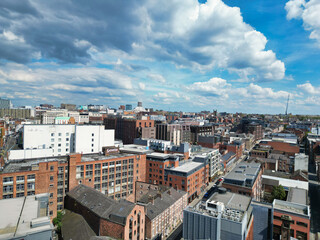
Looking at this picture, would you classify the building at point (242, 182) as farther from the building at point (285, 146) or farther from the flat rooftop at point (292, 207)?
the building at point (285, 146)

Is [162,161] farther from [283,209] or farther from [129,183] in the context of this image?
[283,209]

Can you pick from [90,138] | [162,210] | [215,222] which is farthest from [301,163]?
Result: [90,138]

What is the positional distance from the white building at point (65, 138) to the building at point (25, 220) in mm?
41751

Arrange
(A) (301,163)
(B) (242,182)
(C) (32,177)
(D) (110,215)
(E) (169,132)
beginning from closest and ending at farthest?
(D) (110,215)
(C) (32,177)
(B) (242,182)
(A) (301,163)
(E) (169,132)

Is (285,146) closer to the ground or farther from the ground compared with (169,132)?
closer to the ground

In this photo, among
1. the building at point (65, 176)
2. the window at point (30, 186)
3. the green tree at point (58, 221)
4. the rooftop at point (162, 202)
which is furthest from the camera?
the rooftop at point (162, 202)

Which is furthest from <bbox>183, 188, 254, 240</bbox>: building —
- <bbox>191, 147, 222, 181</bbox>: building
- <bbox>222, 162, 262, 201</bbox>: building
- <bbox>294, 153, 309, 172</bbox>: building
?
<bbox>294, 153, 309, 172</bbox>: building

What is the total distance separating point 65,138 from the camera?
101 metres

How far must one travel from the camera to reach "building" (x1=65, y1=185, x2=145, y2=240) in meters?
48.0

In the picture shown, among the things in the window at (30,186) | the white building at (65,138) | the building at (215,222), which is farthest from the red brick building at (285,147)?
the window at (30,186)

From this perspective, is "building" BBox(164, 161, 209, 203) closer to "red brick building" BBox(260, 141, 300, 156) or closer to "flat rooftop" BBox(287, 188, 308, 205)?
"flat rooftop" BBox(287, 188, 308, 205)

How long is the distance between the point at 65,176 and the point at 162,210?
34.2 m

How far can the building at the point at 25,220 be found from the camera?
34.6 meters

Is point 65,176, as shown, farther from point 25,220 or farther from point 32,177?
point 25,220
